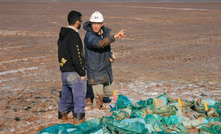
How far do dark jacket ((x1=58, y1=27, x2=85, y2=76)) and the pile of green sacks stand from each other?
0.87 metres

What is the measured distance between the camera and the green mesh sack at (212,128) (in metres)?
3.93

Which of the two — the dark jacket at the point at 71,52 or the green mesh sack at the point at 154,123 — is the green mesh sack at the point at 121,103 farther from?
the dark jacket at the point at 71,52

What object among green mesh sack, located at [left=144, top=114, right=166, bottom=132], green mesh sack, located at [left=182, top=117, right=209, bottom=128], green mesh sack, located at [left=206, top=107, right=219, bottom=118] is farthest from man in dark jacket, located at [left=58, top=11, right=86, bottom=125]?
green mesh sack, located at [left=206, top=107, right=219, bottom=118]

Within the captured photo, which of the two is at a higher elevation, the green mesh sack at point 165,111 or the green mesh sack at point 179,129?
the green mesh sack at point 165,111

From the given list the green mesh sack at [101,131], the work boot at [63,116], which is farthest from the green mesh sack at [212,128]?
the work boot at [63,116]

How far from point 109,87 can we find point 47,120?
4.31 feet

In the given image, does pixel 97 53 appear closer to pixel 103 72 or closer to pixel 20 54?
pixel 103 72

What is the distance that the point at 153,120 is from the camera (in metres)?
4.11

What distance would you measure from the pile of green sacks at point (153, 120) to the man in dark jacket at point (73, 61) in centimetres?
42

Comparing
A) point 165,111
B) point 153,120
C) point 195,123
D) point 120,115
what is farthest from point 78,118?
point 195,123

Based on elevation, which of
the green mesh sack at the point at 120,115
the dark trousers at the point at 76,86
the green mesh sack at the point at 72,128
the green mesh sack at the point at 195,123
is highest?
the dark trousers at the point at 76,86

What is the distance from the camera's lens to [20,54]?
11.1 m

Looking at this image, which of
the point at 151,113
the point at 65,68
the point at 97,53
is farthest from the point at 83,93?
the point at 151,113

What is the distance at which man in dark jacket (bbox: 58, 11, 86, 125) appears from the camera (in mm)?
4082
